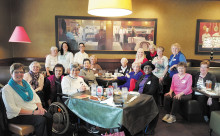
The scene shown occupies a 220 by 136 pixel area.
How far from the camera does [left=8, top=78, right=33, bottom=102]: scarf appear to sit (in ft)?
7.39

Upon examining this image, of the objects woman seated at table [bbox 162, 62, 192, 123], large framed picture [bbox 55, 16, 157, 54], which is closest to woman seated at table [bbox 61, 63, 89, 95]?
woman seated at table [bbox 162, 62, 192, 123]

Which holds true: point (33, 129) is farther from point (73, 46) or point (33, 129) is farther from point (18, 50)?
point (18, 50)

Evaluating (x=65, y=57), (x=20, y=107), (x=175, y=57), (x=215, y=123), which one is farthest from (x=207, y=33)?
(x=20, y=107)

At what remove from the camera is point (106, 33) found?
600 centimetres

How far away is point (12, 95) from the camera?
2197 millimetres

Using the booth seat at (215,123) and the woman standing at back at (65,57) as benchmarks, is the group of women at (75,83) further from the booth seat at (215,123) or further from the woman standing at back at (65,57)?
the booth seat at (215,123)

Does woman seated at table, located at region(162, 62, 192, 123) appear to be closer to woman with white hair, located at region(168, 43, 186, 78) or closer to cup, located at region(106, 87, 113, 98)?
woman with white hair, located at region(168, 43, 186, 78)

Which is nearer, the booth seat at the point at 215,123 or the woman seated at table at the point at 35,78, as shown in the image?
the booth seat at the point at 215,123

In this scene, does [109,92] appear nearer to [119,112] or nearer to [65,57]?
[119,112]

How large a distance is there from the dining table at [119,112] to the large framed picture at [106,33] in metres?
3.61

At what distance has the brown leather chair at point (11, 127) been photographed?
82.4 inches

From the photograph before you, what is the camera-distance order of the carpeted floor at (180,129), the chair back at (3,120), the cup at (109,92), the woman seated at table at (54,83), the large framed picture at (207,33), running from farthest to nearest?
the large framed picture at (207,33) < the woman seated at table at (54,83) < the carpeted floor at (180,129) < the cup at (109,92) < the chair back at (3,120)

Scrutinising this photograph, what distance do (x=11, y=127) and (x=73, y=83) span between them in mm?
1120

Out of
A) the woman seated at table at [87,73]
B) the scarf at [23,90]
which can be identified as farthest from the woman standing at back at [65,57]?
the scarf at [23,90]
